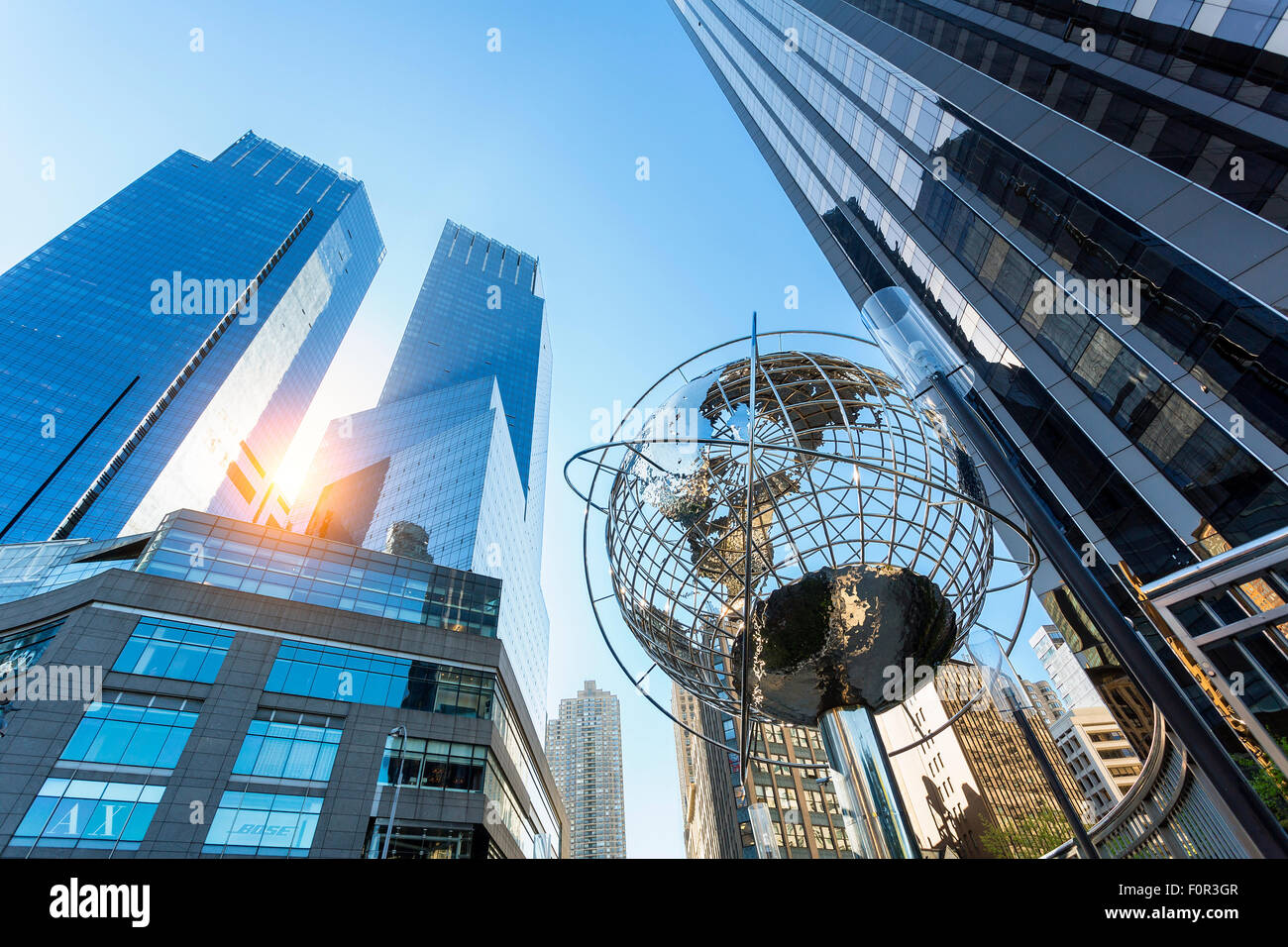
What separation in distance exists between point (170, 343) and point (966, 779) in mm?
85040

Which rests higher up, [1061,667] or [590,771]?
[590,771]

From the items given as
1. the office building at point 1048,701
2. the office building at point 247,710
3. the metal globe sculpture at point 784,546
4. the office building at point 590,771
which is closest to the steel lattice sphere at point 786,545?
the metal globe sculpture at point 784,546

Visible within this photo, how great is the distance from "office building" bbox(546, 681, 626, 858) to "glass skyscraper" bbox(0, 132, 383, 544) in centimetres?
5988

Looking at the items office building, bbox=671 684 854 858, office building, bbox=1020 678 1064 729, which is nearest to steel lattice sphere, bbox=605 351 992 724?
office building, bbox=671 684 854 858

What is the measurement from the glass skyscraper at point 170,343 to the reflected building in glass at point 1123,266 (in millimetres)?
69778

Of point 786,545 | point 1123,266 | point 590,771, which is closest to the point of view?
point 786,545

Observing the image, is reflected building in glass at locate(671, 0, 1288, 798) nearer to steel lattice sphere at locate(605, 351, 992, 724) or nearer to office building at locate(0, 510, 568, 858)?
steel lattice sphere at locate(605, 351, 992, 724)

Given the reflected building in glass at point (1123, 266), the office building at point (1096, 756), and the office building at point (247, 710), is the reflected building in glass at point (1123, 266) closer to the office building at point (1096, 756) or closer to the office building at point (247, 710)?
the office building at point (247, 710)

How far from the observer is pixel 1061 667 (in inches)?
3140

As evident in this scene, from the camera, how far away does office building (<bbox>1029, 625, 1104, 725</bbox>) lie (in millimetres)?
72938

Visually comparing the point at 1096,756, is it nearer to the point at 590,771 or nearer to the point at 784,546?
the point at 784,546

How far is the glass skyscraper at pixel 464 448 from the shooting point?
202ft

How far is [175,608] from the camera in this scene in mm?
23328

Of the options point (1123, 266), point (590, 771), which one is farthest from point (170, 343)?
point (590, 771)
